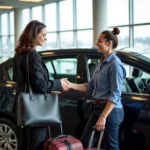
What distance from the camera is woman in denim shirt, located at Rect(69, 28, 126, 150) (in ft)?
8.24

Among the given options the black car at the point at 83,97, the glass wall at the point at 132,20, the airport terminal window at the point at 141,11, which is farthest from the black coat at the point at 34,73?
the airport terminal window at the point at 141,11

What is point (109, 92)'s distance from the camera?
8.55ft

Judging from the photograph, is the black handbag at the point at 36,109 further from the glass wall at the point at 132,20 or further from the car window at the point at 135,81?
the glass wall at the point at 132,20

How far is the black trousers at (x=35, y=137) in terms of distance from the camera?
250 centimetres

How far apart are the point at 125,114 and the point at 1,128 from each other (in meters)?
1.46

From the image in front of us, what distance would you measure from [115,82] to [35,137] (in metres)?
0.71

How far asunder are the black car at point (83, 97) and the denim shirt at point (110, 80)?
374mm

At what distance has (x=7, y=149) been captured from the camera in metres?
3.64

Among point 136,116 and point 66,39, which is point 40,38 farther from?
point 66,39

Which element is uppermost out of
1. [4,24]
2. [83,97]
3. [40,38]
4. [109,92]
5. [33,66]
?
[4,24]

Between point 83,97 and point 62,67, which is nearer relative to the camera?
point 83,97

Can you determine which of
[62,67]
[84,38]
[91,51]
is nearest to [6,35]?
[84,38]

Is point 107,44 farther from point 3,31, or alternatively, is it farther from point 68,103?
point 3,31

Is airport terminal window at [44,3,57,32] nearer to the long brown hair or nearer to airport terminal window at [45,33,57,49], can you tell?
airport terminal window at [45,33,57,49]
